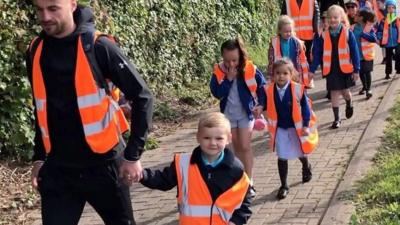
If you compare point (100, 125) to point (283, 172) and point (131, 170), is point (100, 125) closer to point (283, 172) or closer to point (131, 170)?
point (131, 170)

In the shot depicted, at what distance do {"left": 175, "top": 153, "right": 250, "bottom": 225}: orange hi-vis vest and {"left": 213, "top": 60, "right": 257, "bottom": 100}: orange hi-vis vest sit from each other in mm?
2438

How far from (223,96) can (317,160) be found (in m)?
1.70

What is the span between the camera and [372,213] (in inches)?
244

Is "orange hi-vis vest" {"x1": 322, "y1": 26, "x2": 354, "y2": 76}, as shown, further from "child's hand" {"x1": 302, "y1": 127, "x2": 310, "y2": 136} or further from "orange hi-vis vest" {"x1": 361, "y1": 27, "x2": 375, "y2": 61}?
"child's hand" {"x1": 302, "y1": 127, "x2": 310, "y2": 136}

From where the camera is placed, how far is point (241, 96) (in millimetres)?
7188

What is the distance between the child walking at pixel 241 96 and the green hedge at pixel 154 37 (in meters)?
2.18

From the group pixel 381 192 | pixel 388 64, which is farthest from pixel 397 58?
pixel 381 192

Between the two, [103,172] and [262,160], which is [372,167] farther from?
[103,172]

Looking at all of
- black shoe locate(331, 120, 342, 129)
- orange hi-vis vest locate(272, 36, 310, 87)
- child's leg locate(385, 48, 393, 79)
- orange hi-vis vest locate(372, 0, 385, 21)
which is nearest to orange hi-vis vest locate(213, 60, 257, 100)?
orange hi-vis vest locate(272, 36, 310, 87)

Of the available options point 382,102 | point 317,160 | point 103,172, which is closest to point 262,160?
point 317,160

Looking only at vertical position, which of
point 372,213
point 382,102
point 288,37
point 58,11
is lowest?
point 382,102

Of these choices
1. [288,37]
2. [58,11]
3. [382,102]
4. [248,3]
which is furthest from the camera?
[248,3]

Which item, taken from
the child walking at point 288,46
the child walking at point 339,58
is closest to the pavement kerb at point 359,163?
the child walking at point 339,58

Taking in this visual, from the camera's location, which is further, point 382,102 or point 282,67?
point 382,102
